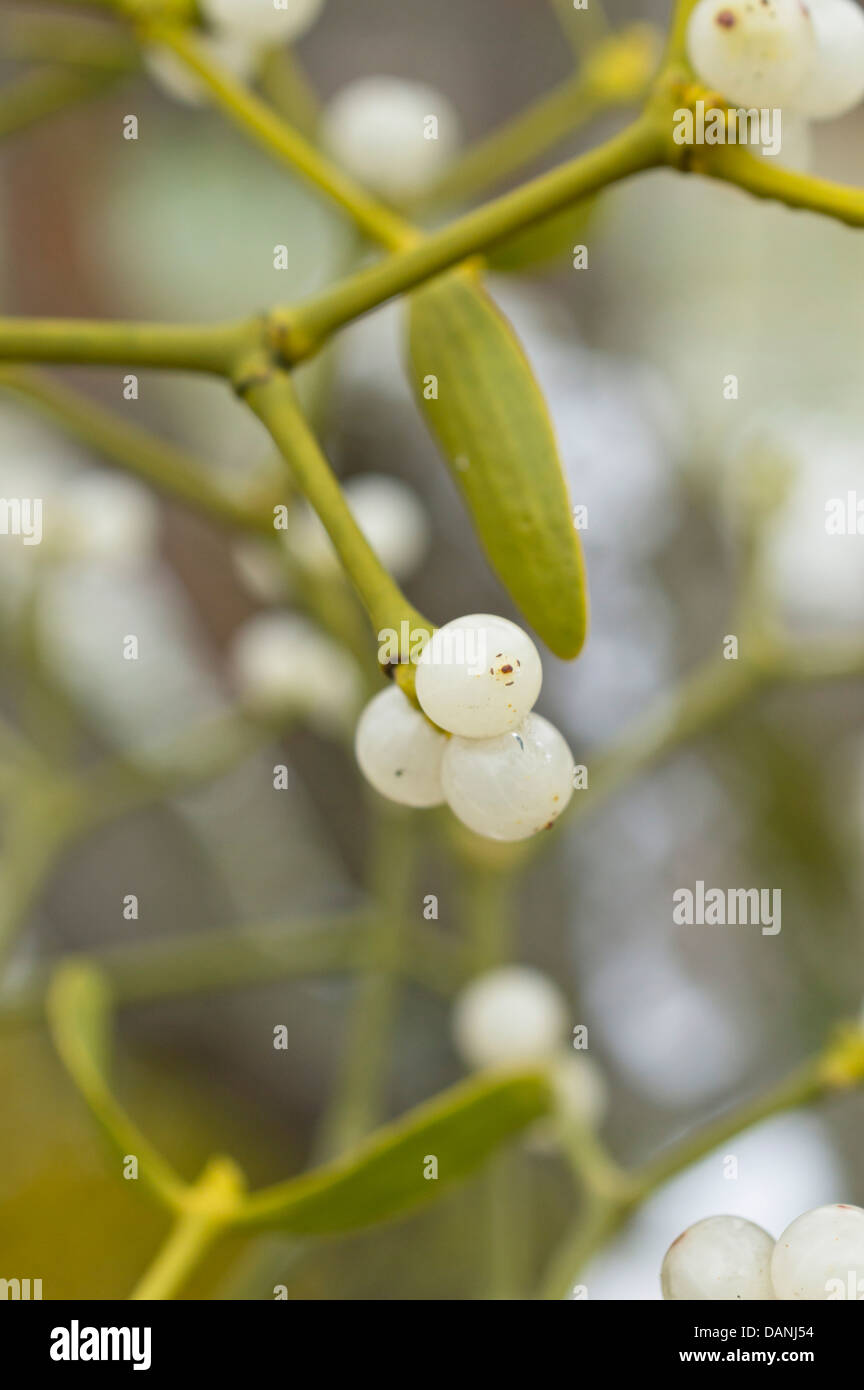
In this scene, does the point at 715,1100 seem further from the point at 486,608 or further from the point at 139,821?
the point at 139,821

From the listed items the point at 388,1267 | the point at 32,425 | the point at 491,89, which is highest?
the point at 491,89

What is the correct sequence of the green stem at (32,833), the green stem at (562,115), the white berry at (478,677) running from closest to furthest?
1. the white berry at (478,677)
2. the green stem at (562,115)
3. the green stem at (32,833)

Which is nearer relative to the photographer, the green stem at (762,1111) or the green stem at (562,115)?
the green stem at (762,1111)

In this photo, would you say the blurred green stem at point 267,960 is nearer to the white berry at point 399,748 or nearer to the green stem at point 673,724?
the green stem at point 673,724

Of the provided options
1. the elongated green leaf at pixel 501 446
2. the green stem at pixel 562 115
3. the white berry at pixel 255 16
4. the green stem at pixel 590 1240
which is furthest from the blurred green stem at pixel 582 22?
the green stem at pixel 590 1240

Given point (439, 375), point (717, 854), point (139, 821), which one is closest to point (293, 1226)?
point (439, 375)

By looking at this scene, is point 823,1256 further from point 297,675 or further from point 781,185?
point 297,675

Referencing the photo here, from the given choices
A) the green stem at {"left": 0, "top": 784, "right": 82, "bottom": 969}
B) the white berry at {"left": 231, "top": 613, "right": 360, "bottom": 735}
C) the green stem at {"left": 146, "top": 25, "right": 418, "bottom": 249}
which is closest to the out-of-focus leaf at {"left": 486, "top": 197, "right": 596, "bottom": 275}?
the green stem at {"left": 146, "top": 25, "right": 418, "bottom": 249}
